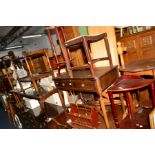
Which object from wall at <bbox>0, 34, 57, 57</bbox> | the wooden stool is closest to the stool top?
the wooden stool

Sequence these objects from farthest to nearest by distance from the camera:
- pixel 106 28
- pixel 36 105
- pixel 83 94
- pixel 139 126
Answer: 1. pixel 36 105
2. pixel 83 94
3. pixel 106 28
4. pixel 139 126

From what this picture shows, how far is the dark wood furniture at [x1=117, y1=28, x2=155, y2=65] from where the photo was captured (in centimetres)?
267

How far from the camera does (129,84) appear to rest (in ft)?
4.99

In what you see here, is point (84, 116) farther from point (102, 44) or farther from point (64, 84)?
point (102, 44)

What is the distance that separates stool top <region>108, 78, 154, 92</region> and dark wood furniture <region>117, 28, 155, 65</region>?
Answer: 1.22m

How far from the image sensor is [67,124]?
7.08 ft

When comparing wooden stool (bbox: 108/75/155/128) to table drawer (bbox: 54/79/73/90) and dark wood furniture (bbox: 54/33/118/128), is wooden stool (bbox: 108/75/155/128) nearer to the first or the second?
dark wood furniture (bbox: 54/33/118/128)

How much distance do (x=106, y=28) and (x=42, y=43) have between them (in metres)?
10.4

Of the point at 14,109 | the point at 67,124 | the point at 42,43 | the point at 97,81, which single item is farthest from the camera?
the point at 42,43

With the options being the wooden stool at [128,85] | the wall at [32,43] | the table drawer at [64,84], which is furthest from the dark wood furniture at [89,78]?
the wall at [32,43]

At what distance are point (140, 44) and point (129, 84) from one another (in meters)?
1.59

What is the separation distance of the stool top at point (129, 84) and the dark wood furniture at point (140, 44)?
1224 mm
